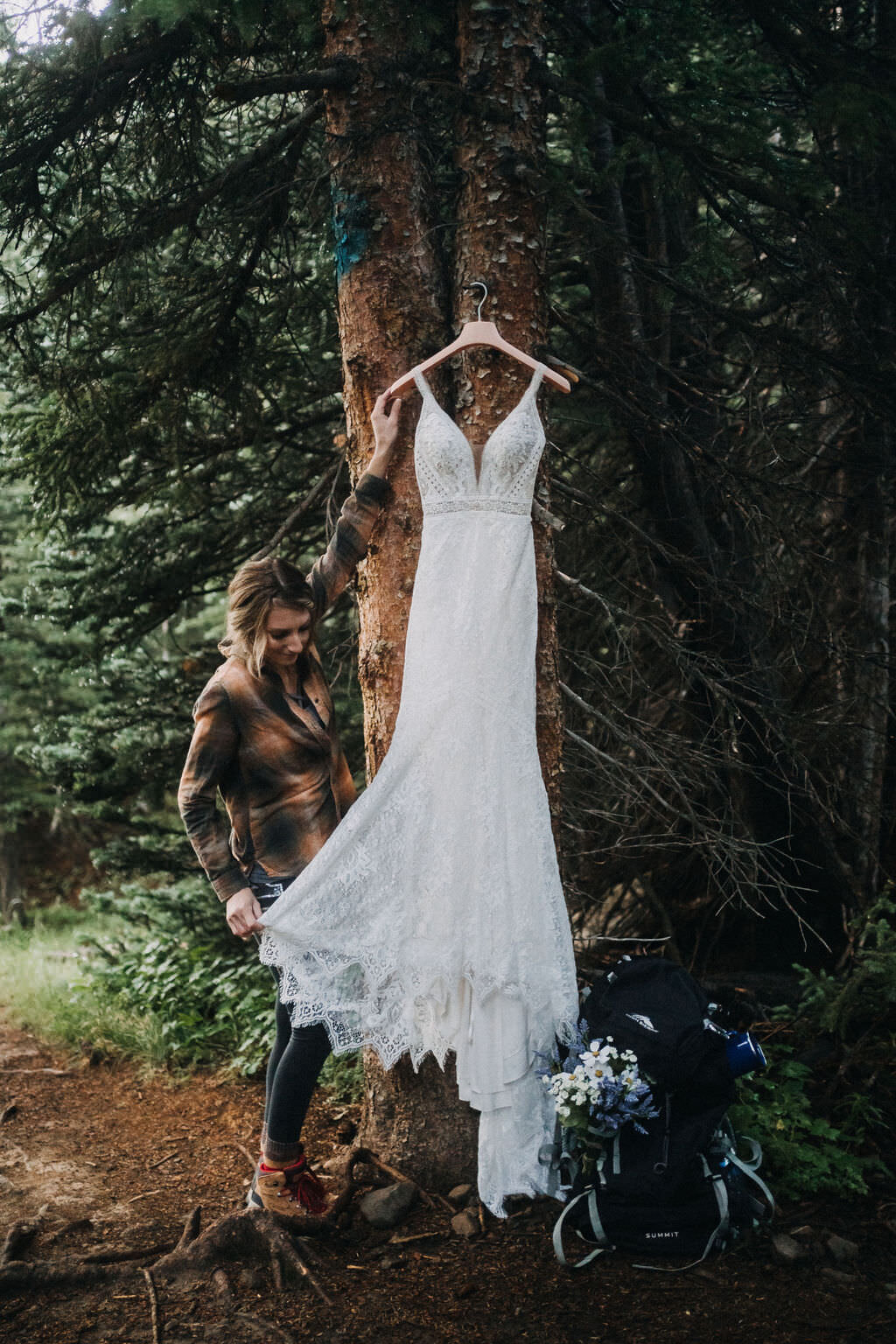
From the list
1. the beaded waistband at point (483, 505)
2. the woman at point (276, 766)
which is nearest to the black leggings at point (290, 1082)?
the woman at point (276, 766)

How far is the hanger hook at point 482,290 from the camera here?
11.1ft

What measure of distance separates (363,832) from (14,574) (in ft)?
28.9

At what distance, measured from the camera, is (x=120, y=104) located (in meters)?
3.89

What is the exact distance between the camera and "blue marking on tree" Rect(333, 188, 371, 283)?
357 cm

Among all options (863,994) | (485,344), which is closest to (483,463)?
(485,344)

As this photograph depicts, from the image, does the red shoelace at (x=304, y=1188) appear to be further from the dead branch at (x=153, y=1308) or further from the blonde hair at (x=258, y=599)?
the blonde hair at (x=258, y=599)

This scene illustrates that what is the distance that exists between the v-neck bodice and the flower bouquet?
1.79m

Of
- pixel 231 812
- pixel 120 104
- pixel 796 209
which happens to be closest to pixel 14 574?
pixel 120 104

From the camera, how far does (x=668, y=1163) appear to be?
3.12 meters

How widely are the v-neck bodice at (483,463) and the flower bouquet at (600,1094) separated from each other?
70.3 inches

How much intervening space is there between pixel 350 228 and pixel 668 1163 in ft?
11.0

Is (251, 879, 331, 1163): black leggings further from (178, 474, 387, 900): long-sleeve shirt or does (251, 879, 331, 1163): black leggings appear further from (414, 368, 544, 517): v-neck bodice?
(414, 368, 544, 517): v-neck bodice

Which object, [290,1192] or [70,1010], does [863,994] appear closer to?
[290,1192]

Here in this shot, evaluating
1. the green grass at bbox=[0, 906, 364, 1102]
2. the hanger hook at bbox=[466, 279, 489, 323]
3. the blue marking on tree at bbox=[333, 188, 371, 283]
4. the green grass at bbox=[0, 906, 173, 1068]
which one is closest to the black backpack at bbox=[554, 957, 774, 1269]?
the green grass at bbox=[0, 906, 364, 1102]
